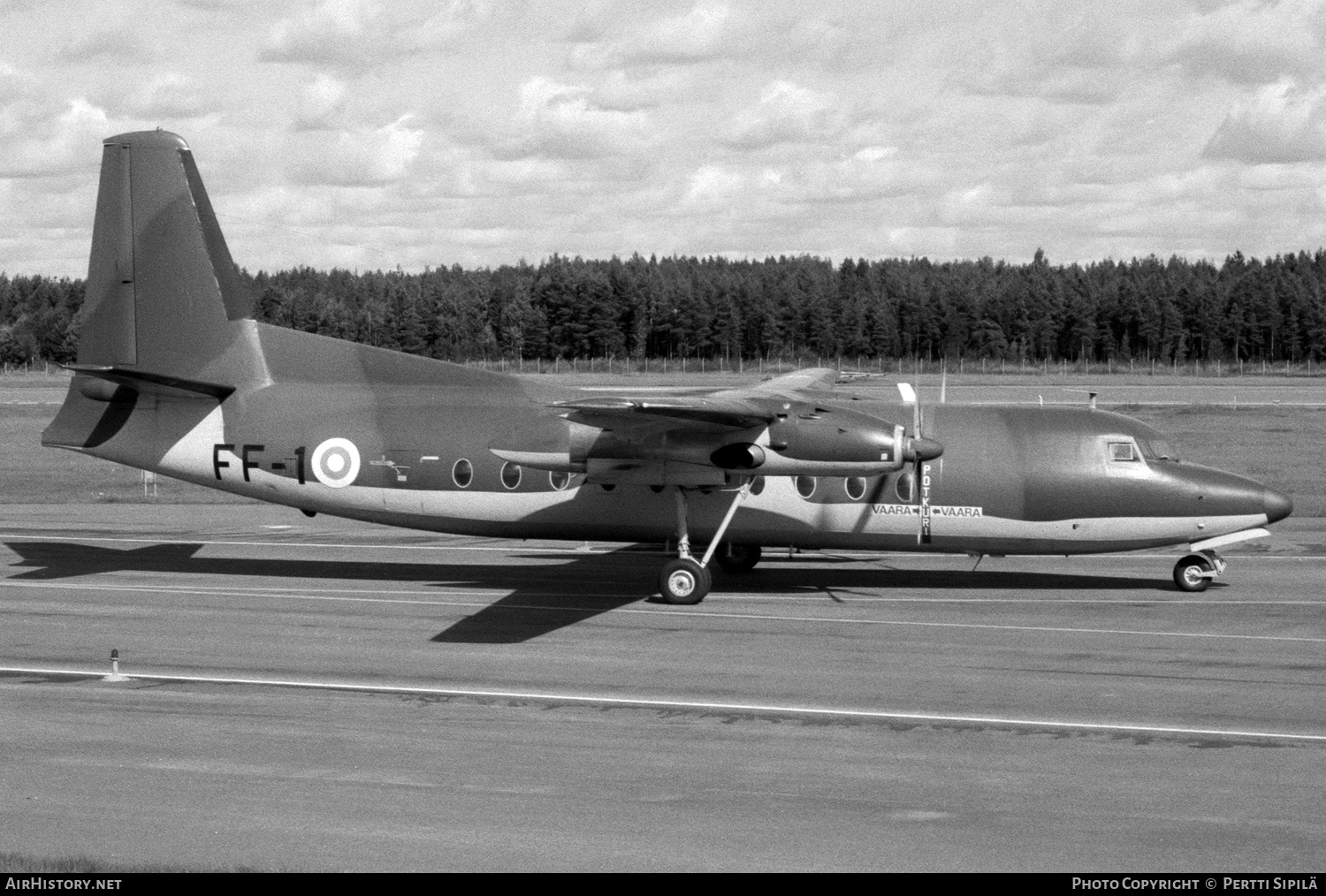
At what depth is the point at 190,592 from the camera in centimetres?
2283

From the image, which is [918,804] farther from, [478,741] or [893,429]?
[893,429]

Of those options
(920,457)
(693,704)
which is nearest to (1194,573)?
(920,457)

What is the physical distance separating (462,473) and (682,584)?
4215 millimetres

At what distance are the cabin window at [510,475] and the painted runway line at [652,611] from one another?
73.2 inches

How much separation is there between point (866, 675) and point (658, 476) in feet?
21.0

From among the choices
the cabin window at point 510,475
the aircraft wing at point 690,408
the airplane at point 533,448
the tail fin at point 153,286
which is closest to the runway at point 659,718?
the airplane at point 533,448

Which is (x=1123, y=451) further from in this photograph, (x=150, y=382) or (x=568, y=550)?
(x=150, y=382)

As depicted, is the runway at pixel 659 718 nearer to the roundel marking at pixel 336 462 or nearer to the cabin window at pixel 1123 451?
the roundel marking at pixel 336 462

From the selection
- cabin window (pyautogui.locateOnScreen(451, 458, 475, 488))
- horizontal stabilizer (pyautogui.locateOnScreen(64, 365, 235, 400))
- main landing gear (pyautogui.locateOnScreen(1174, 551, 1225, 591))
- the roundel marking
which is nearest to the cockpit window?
main landing gear (pyautogui.locateOnScreen(1174, 551, 1225, 591))

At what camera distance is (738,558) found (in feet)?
82.4

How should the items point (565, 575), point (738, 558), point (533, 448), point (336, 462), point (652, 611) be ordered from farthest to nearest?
point (738, 558) < point (565, 575) < point (336, 462) < point (533, 448) < point (652, 611)

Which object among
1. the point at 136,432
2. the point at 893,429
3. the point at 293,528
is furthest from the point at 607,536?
the point at 293,528

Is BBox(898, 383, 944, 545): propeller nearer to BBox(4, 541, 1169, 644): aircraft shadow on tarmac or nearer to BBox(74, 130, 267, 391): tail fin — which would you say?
BBox(4, 541, 1169, 644): aircraft shadow on tarmac

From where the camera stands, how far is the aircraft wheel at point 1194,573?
75.4ft
